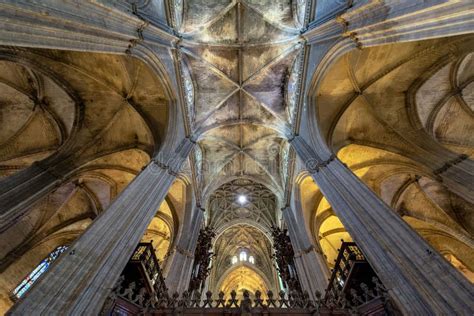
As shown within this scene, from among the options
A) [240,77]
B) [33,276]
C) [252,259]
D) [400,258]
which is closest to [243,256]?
[252,259]

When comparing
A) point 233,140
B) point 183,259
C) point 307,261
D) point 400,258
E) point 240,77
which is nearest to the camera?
point 400,258

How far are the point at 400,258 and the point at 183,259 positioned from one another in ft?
25.6

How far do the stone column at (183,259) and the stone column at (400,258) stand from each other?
20.4ft

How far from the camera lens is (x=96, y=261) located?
4605mm

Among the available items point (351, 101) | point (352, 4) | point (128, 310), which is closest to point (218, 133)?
point (351, 101)

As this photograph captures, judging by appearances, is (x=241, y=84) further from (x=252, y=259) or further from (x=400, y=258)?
(x=252, y=259)

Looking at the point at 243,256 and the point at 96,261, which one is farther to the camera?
the point at 243,256

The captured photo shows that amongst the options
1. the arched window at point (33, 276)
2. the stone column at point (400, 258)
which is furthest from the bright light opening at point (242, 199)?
the stone column at point (400, 258)

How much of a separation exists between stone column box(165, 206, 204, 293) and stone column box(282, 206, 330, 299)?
168 inches

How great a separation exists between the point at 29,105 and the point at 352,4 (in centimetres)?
1216

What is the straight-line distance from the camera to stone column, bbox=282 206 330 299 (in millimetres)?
8633

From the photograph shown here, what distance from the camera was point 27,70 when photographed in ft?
31.4

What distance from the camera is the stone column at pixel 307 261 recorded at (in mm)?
8633

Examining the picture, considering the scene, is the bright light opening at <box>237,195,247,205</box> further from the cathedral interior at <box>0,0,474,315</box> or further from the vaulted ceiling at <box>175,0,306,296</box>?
the cathedral interior at <box>0,0,474,315</box>
